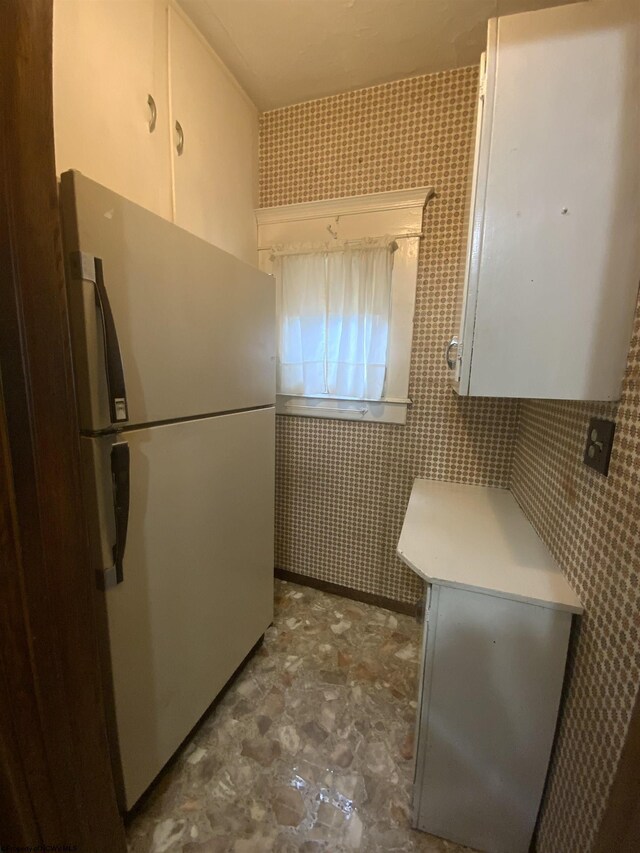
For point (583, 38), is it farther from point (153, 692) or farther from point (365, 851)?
point (365, 851)

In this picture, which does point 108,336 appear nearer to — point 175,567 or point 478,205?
point 175,567

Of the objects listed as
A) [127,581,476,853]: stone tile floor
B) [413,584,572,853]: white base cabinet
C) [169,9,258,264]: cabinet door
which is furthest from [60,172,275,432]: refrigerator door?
[127,581,476,853]: stone tile floor

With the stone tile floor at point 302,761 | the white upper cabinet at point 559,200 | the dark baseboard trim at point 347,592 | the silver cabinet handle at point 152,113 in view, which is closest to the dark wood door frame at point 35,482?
the stone tile floor at point 302,761

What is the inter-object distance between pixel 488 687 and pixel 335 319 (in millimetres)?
1649

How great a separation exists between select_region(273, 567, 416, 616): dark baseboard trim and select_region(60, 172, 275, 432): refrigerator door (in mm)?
1378

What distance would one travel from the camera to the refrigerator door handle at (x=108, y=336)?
0.75 metres

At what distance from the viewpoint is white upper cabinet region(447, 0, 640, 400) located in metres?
0.73

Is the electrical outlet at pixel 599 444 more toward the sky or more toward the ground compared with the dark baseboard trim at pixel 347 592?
more toward the sky

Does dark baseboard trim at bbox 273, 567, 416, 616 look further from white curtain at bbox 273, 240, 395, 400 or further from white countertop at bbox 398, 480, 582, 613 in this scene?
white curtain at bbox 273, 240, 395, 400

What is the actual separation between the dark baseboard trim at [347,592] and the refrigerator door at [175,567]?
728 mm

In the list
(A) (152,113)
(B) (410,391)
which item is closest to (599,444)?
(B) (410,391)

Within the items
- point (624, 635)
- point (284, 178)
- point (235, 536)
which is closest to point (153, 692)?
point (235, 536)

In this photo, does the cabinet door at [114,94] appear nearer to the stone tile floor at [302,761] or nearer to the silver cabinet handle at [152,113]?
the silver cabinet handle at [152,113]

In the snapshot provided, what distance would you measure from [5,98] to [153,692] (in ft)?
4.58
